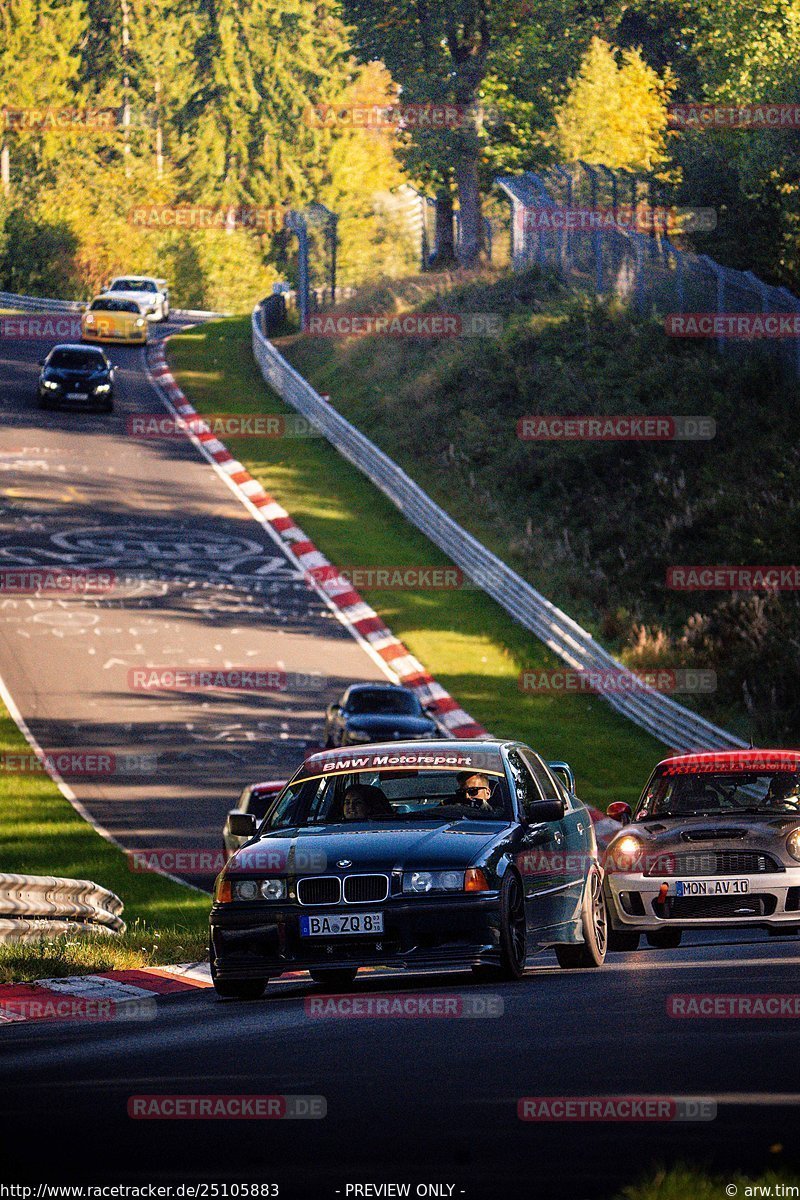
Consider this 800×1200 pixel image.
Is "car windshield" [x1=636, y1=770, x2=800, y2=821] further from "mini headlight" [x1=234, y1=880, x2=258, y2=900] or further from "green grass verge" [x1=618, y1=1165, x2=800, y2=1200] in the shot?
"green grass verge" [x1=618, y1=1165, x2=800, y2=1200]

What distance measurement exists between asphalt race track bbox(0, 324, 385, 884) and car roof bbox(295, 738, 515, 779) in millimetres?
9825

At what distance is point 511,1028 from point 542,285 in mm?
45893

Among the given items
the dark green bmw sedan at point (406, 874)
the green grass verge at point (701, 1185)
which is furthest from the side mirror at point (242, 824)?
the green grass verge at point (701, 1185)

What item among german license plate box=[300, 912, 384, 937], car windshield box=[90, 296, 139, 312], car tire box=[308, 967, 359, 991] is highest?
german license plate box=[300, 912, 384, 937]

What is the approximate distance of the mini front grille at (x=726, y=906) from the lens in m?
13.4

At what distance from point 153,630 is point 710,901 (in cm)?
1962

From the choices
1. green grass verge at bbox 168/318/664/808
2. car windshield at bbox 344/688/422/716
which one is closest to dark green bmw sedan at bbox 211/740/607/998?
green grass verge at bbox 168/318/664/808

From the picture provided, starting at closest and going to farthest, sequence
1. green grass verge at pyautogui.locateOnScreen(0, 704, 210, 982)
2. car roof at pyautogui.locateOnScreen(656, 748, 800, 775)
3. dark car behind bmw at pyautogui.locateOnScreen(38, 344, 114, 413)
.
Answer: green grass verge at pyautogui.locateOnScreen(0, 704, 210, 982)
car roof at pyautogui.locateOnScreen(656, 748, 800, 775)
dark car behind bmw at pyautogui.locateOnScreen(38, 344, 114, 413)

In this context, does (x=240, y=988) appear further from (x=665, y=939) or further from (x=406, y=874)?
(x=665, y=939)

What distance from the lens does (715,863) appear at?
13531 millimetres

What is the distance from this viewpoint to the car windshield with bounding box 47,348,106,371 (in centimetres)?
4797

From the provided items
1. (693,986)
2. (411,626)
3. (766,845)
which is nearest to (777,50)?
(411,626)

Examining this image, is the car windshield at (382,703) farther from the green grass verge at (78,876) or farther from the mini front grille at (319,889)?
the mini front grille at (319,889)

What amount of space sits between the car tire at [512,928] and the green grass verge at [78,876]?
347cm
